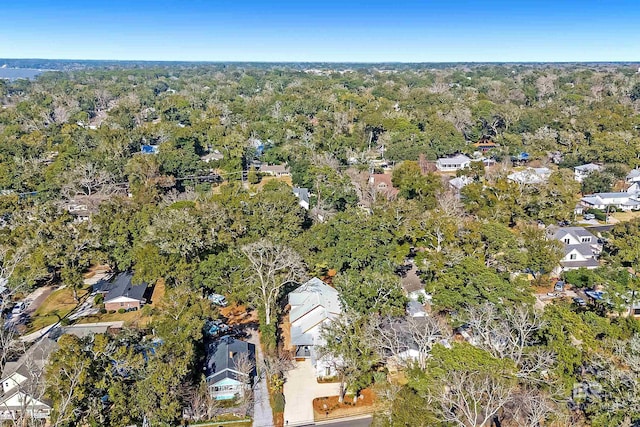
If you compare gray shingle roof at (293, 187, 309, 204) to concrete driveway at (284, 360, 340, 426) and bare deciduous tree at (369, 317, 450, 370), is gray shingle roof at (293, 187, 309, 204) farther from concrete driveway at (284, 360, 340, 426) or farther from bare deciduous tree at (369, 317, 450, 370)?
concrete driveway at (284, 360, 340, 426)

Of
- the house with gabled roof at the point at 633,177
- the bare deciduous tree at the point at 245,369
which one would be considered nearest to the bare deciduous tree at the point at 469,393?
the bare deciduous tree at the point at 245,369

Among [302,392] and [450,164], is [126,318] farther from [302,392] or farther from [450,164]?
[450,164]

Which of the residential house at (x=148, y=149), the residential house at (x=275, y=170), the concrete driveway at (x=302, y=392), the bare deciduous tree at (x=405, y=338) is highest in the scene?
the residential house at (x=148, y=149)

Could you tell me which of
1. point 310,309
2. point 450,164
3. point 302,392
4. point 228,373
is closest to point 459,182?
point 450,164


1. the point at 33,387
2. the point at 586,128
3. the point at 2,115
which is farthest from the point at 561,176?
the point at 2,115

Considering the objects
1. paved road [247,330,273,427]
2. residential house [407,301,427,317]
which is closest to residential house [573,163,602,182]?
residential house [407,301,427,317]

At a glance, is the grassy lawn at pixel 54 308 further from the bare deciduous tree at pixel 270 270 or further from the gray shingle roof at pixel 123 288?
the bare deciduous tree at pixel 270 270
